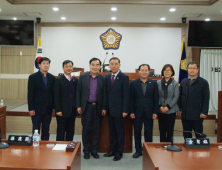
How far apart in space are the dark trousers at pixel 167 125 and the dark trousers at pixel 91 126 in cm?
93

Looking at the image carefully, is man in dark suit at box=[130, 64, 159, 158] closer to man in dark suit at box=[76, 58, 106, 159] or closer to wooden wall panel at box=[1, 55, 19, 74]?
man in dark suit at box=[76, 58, 106, 159]

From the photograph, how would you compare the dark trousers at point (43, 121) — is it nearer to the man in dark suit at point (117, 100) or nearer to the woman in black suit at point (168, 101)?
the man in dark suit at point (117, 100)

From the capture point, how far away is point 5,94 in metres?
7.14

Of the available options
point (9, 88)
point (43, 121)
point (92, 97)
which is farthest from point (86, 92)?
point (9, 88)

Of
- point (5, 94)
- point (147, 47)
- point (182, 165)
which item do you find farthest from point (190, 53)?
point (5, 94)

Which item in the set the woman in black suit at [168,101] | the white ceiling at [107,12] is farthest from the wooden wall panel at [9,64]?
the woman in black suit at [168,101]

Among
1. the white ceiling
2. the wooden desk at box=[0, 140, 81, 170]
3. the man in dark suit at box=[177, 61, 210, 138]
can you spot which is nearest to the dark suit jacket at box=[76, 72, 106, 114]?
the wooden desk at box=[0, 140, 81, 170]

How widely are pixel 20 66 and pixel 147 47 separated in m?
A: 4.40

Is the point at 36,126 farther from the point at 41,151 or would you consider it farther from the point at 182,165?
the point at 182,165

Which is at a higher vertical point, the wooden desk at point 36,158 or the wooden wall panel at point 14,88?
the wooden wall panel at point 14,88

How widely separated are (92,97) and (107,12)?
3601 millimetres

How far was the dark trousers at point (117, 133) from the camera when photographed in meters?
3.00

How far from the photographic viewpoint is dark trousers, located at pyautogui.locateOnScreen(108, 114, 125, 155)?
9.83 ft

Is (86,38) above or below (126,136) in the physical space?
above
